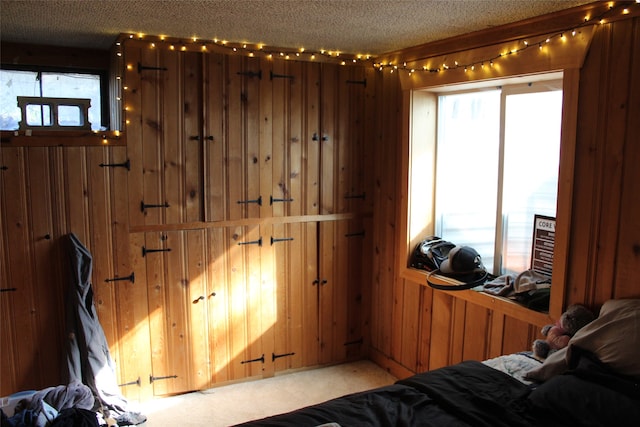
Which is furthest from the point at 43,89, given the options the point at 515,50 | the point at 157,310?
the point at 515,50

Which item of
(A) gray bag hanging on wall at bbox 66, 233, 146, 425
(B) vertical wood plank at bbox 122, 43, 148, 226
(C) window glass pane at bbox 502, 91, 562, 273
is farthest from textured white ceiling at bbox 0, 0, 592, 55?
(A) gray bag hanging on wall at bbox 66, 233, 146, 425

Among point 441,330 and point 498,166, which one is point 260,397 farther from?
point 498,166

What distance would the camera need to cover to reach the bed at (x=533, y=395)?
2.06 m

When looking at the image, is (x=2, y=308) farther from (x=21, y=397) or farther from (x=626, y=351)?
(x=626, y=351)

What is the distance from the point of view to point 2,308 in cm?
323

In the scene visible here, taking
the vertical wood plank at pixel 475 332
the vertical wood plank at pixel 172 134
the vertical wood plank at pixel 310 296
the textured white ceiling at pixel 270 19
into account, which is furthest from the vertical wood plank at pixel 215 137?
the vertical wood plank at pixel 475 332

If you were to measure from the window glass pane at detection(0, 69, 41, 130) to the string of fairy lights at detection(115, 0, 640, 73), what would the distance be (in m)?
0.78

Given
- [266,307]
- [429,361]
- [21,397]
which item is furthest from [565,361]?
[21,397]

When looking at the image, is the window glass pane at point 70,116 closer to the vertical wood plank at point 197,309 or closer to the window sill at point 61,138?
the window sill at point 61,138

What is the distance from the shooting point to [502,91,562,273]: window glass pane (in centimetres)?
316

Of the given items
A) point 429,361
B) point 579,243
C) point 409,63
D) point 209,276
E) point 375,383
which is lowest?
point 375,383

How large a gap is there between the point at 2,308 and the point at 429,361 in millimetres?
2759

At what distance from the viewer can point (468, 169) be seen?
3.76m

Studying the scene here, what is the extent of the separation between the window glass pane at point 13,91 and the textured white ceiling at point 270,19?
9.3 inches
